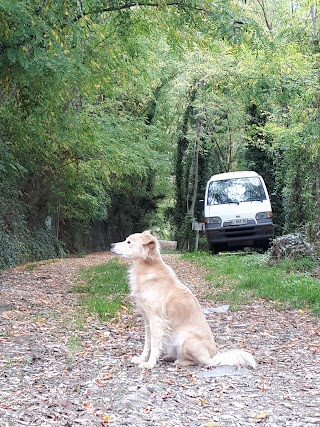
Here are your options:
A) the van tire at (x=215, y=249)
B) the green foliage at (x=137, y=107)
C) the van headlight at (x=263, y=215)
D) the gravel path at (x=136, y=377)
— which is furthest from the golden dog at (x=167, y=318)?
the van tire at (x=215, y=249)

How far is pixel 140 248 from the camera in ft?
19.9

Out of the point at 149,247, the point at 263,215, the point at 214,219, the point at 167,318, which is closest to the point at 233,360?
the point at 167,318

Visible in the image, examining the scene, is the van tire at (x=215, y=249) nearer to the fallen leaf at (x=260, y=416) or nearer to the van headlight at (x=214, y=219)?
the van headlight at (x=214, y=219)

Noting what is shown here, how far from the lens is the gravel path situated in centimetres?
430

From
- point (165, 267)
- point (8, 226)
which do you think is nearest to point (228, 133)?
point (8, 226)

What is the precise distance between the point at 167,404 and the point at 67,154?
15339 millimetres

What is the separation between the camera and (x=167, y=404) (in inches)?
181

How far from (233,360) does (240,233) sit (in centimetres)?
1269

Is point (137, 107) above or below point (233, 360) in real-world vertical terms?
above

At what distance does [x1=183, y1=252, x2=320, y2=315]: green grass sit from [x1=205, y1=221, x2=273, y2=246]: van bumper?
275 cm

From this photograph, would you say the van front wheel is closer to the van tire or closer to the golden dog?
the van tire

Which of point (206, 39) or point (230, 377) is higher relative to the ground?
point (206, 39)

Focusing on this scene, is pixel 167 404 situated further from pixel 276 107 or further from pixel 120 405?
pixel 276 107

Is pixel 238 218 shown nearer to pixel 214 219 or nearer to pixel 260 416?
pixel 214 219
